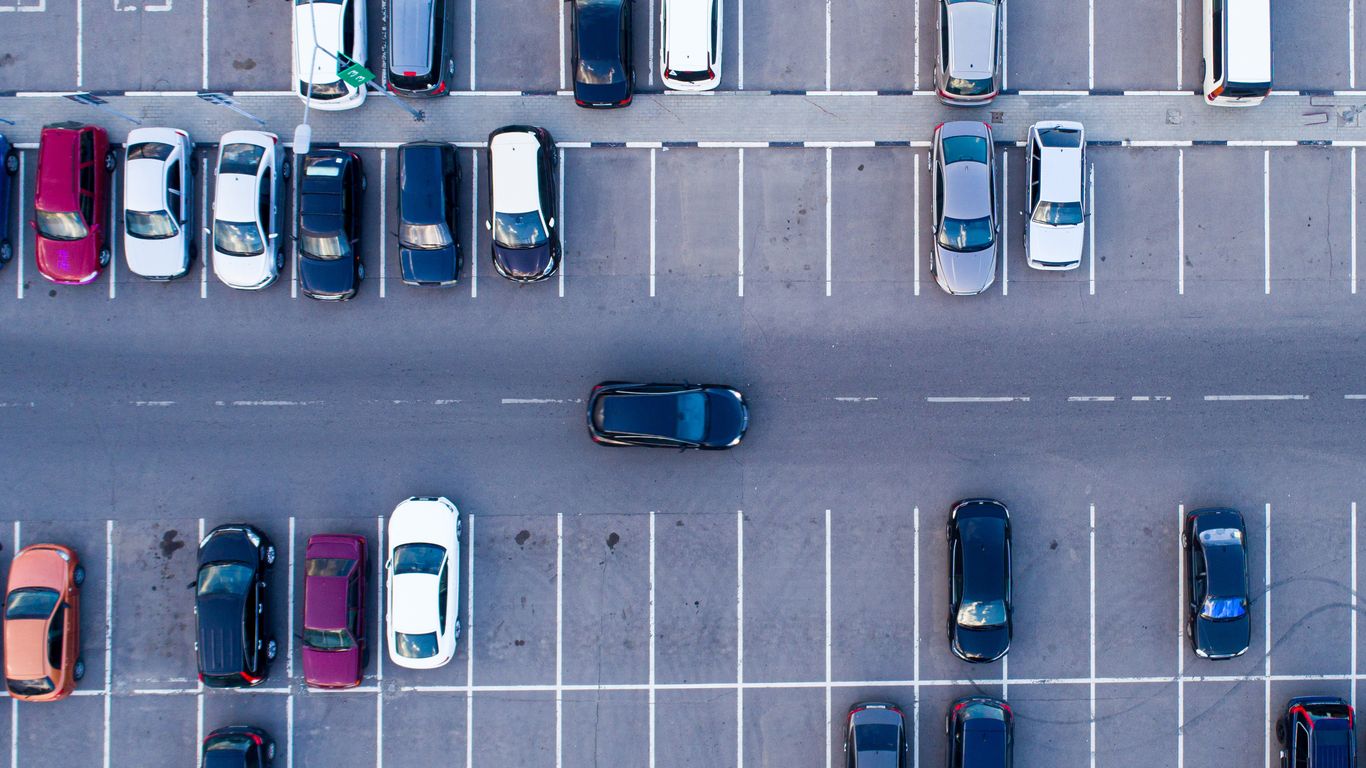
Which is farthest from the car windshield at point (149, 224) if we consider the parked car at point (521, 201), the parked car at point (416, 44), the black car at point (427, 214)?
the parked car at point (521, 201)

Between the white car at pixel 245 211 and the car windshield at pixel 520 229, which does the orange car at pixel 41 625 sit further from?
the car windshield at pixel 520 229

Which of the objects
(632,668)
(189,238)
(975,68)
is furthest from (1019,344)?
(189,238)

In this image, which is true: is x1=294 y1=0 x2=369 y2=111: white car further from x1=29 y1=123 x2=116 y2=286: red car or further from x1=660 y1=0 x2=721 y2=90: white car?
x1=660 y1=0 x2=721 y2=90: white car

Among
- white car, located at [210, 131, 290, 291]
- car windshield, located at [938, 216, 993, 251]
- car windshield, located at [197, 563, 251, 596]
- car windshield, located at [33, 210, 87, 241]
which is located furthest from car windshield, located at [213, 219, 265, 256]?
car windshield, located at [938, 216, 993, 251]

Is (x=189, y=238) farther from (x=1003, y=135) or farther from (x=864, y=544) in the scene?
(x=1003, y=135)

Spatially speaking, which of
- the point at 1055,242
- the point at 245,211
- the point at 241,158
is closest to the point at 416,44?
the point at 241,158

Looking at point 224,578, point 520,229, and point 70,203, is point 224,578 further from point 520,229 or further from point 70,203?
point 520,229
